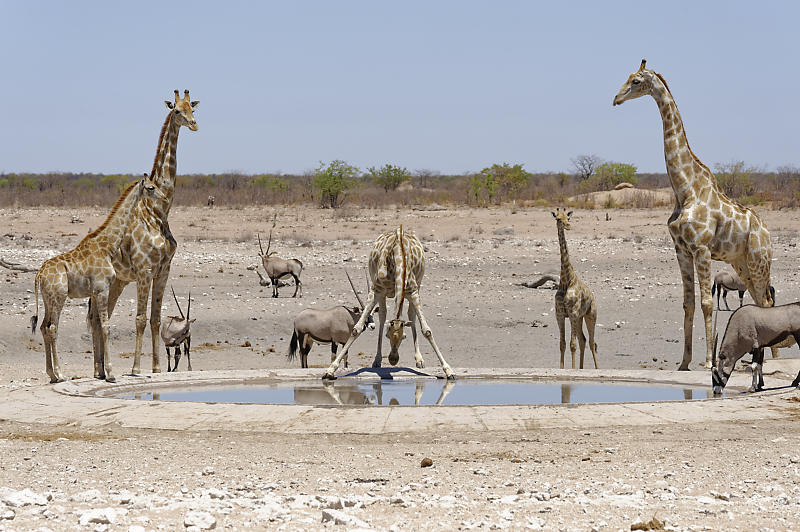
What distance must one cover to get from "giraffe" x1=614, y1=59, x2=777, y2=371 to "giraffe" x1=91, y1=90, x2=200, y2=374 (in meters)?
5.96

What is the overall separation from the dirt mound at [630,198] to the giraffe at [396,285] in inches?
1401

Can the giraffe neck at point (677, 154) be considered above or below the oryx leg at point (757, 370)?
above

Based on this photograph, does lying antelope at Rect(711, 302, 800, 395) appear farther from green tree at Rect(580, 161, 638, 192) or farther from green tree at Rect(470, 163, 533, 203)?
green tree at Rect(580, 161, 638, 192)

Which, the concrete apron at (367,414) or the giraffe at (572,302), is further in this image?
the giraffe at (572,302)

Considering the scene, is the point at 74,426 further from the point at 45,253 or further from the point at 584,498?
the point at 45,253

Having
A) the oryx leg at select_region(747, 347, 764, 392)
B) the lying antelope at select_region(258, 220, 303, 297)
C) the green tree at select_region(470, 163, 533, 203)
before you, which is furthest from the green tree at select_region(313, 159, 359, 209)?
the oryx leg at select_region(747, 347, 764, 392)

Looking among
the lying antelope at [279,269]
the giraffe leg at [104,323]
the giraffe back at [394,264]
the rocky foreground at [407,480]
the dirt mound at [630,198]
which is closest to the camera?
the rocky foreground at [407,480]

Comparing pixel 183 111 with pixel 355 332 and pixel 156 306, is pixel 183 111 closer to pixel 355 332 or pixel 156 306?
pixel 156 306

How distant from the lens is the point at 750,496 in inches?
257

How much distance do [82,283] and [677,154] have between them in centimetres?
781

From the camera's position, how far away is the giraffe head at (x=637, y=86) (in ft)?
46.1

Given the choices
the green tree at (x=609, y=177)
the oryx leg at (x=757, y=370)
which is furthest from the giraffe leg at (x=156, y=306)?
the green tree at (x=609, y=177)

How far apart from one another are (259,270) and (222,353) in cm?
1021

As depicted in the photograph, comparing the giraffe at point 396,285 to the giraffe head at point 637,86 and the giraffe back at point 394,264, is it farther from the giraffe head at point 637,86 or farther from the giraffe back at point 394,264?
the giraffe head at point 637,86
